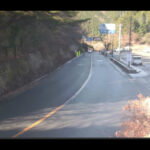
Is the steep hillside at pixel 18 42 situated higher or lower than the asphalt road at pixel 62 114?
higher

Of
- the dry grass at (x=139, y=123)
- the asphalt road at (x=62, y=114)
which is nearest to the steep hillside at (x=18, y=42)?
the asphalt road at (x=62, y=114)

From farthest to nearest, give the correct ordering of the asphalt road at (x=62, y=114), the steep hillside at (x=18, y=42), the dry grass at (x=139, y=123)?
the steep hillside at (x=18, y=42) → the asphalt road at (x=62, y=114) → the dry grass at (x=139, y=123)

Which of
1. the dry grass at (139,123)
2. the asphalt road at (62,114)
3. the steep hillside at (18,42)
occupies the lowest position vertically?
the asphalt road at (62,114)

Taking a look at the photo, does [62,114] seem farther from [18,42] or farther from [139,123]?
[18,42]

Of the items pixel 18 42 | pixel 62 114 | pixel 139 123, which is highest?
pixel 18 42

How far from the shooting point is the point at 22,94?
13.3 m

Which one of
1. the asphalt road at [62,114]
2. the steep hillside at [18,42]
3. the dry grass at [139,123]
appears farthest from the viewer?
the steep hillside at [18,42]

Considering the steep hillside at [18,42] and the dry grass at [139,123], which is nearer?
the dry grass at [139,123]

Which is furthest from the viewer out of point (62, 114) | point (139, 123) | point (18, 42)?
point (18, 42)

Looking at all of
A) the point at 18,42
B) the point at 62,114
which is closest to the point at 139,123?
the point at 62,114

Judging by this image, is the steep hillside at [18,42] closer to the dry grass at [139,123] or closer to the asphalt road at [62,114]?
the asphalt road at [62,114]
